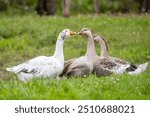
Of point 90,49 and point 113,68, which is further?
point 90,49

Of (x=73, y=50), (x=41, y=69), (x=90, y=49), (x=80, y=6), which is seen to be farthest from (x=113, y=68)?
(x=80, y=6)

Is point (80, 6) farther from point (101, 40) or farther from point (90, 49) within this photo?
point (90, 49)

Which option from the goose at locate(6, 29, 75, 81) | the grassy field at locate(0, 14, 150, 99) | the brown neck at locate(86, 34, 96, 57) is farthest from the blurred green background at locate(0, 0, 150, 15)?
the goose at locate(6, 29, 75, 81)

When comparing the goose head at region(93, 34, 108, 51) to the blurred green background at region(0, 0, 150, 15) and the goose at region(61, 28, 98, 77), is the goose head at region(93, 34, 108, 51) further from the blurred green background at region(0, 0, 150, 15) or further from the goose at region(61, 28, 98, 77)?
the blurred green background at region(0, 0, 150, 15)

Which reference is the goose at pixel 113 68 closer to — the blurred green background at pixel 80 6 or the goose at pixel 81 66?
the goose at pixel 81 66

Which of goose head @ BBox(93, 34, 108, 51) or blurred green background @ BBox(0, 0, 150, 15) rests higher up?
goose head @ BBox(93, 34, 108, 51)

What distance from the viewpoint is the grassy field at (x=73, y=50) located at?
1227 cm

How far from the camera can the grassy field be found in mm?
12273

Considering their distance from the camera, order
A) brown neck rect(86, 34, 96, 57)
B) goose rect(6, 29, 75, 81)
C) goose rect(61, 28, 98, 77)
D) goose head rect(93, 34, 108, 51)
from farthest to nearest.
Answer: goose head rect(93, 34, 108, 51) → brown neck rect(86, 34, 96, 57) → goose rect(61, 28, 98, 77) → goose rect(6, 29, 75, 81)

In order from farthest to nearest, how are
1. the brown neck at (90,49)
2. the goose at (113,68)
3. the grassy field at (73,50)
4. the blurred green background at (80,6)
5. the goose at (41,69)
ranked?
the blurred green background at (80,6)
the brown neck at (90,49)
the goose at (113,68)
the goose at (41,69)
the grassy field at (73,50)

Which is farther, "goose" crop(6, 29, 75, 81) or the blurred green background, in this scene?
the blurred green background

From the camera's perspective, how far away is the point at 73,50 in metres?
21.0

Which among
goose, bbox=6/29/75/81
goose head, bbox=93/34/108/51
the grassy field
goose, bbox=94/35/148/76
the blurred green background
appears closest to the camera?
the grassy field

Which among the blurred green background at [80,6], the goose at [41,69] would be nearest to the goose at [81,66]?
the goose at [41,69]
